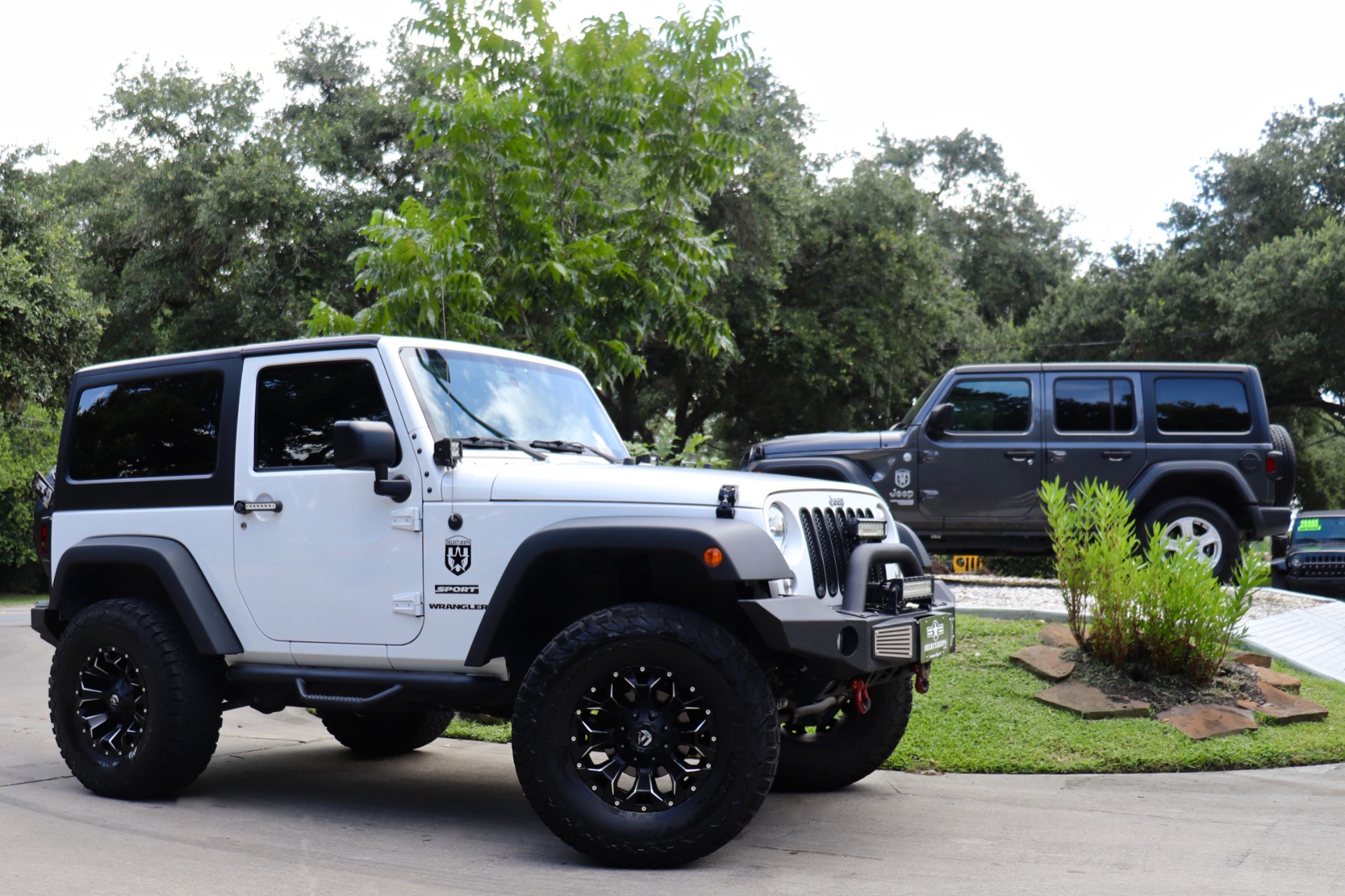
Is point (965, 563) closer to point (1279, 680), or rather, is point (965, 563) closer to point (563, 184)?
point (1279, 680)

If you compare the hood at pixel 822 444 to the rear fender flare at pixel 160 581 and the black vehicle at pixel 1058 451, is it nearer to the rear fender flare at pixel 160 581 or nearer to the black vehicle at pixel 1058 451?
the black vehicle at pixel 1058 451

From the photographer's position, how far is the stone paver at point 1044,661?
26.5 feet

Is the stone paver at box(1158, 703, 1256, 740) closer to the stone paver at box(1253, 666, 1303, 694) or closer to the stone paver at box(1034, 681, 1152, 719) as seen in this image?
the stone paver at box(1034, 681, 1152, 719)

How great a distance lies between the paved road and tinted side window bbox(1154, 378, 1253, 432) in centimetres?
491

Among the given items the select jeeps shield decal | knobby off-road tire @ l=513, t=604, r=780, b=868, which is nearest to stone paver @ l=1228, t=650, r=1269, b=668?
knobby off-road tire @ l=513, t=604, r=780, b=868

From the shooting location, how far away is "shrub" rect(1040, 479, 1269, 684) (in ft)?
25.0

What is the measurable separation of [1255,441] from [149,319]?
21.8 m

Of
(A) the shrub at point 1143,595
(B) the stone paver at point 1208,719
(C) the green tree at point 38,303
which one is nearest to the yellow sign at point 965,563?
(A) the shrub at point 1143,595

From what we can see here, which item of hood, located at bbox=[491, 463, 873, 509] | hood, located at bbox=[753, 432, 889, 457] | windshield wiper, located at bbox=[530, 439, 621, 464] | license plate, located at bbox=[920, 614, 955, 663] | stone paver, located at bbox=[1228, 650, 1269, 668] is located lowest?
stone paver, located at bbox=[1228, 650, 1269, 668]

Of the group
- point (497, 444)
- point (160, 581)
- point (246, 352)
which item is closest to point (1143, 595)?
point (497, 444)

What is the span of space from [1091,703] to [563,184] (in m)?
5.36

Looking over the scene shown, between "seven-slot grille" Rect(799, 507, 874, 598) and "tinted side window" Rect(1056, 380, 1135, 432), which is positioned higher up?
"tinted side window" Rect(1056, 380, 1135, 432)

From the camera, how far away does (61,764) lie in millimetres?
6695

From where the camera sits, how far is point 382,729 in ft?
23.4
